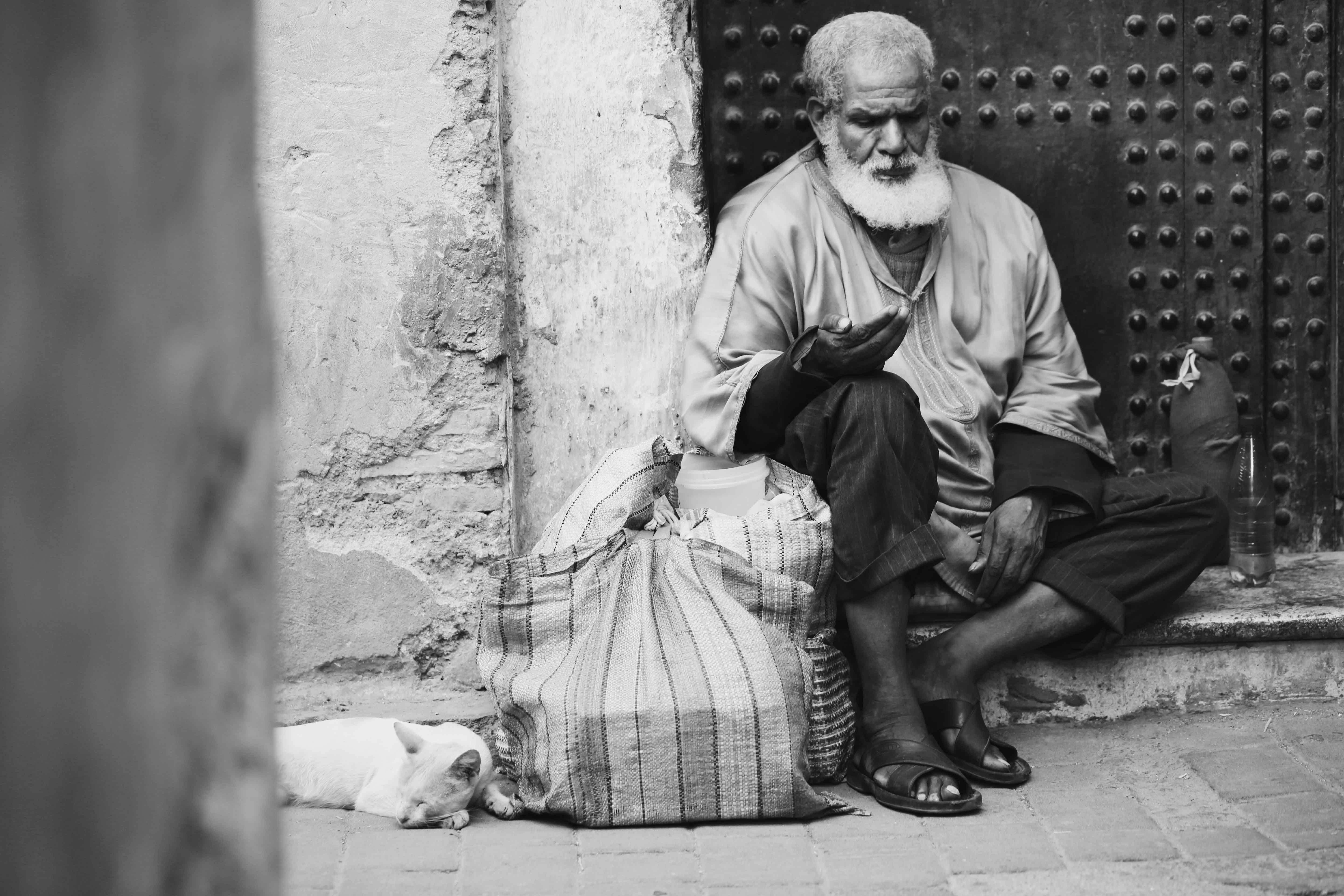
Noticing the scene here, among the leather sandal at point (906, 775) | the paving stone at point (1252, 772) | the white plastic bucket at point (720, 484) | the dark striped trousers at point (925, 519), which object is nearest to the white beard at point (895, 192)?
the dark striped trousers at point (925, 519)

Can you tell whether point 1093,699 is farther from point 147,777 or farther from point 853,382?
point 147,777

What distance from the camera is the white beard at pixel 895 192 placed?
3.39m

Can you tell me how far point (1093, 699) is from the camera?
3438 millimetres

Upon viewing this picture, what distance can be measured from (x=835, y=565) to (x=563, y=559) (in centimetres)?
57

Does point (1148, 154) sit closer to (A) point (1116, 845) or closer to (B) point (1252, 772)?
(B) point (1252, 772)

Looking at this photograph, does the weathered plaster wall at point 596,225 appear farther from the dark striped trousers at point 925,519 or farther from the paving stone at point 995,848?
the paving stone at point 995,848

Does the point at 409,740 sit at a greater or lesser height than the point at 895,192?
lesser

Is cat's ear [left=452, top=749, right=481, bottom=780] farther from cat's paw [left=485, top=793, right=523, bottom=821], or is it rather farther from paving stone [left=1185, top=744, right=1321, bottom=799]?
paving stone [left=1185, top=744, right=1321, bottom=799]

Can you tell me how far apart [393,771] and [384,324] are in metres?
1.05

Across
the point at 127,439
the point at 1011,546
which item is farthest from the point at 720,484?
the point at 127,439

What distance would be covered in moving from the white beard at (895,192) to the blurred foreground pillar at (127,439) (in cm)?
255

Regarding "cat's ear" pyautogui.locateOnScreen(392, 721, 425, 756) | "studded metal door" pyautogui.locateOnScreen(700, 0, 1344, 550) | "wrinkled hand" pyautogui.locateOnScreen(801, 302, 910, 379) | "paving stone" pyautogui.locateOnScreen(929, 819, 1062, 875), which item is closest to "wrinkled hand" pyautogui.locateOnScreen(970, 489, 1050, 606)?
"wrinkled hand" pyautogui.locateOnScreen(801, 302, 910, 379)

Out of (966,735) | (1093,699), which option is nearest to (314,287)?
(966,735)

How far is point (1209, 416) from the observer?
3.84m
